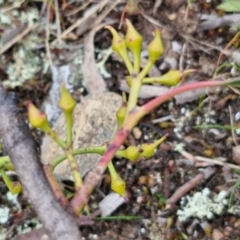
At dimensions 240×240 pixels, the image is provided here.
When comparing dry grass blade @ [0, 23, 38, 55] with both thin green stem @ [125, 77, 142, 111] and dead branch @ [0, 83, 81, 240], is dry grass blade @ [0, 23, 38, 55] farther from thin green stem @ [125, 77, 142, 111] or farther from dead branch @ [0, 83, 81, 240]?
thin green stem @ [125, 77, 142, 111]

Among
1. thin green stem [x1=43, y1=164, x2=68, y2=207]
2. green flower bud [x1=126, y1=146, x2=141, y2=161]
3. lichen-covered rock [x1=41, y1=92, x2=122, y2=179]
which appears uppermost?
thin green stem [x1=43, y1=164, x2=68, y2=207]

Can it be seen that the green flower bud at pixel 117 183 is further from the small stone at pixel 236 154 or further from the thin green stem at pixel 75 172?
the small stone at pixel 236 154

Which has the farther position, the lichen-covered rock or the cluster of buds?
the lichen-covered rock

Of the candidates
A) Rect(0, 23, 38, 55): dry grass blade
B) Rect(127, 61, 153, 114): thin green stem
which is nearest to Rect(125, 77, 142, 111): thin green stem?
Rect(127, 61, 153, 114): thin green stem

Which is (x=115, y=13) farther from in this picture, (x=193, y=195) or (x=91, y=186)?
(x=91, y=186)

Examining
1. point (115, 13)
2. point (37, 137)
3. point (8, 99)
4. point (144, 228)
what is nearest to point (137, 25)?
point (115, 13)

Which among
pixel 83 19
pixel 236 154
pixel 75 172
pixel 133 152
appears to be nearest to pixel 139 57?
pixel 133 152
